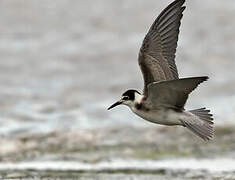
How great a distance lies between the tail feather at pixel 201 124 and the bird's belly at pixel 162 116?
0.09 metres

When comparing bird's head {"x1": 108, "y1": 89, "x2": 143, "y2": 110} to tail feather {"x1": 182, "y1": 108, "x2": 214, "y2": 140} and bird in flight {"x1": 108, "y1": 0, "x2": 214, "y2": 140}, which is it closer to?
bird in flight {"x1": 108, "y1": 0, "x2": 214, "y2": 140}

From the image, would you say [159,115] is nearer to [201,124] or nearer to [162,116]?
[162,116]

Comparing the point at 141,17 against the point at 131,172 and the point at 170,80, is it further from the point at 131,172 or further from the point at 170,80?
the point at 170,80

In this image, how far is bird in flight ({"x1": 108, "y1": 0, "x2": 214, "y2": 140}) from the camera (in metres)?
7.19

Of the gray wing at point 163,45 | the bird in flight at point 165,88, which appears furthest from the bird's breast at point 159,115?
the gray wing at point 163,45

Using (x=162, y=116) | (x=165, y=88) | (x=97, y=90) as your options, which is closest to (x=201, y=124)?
(x=162, y=116)

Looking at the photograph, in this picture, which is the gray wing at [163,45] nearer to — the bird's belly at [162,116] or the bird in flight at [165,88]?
the bird in flight at [165,88]

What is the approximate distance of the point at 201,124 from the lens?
730 cm

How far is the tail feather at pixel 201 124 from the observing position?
7207 millimetres

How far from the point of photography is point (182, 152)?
9445 millimetres

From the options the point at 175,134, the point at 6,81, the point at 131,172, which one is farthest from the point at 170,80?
the point at 6,81

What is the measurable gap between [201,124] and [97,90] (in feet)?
16.0

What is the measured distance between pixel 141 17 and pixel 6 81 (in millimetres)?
3366

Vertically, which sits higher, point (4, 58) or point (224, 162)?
point (4, 58)
